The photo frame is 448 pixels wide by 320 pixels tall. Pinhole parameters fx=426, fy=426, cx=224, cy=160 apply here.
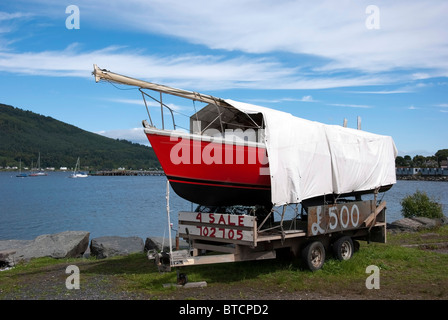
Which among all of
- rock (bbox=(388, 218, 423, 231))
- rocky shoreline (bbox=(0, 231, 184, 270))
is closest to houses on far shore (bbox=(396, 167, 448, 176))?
rock (bbox=(388, 218, 423, 231))

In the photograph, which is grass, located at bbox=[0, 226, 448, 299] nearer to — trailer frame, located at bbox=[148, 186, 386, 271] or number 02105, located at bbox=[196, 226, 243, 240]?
trailer frame, located at bbox=[148, 186, 386, 271]

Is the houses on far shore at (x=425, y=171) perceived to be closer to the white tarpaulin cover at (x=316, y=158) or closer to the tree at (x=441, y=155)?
the tree at (x=441, y=155)

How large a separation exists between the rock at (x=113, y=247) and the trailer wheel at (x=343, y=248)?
8.47 metres

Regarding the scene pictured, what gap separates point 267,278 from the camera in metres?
10.6

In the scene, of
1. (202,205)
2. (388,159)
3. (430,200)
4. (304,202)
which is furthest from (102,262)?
(430,200)

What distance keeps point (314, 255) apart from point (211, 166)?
3639mm

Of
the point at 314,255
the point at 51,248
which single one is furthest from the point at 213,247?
the point at 51,248

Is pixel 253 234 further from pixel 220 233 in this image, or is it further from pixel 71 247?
pixel 71 247

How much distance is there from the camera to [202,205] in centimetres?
1170

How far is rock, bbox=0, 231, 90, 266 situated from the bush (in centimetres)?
1933

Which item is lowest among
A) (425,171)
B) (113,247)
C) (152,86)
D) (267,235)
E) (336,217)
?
(113,247)

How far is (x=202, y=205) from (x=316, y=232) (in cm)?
313
